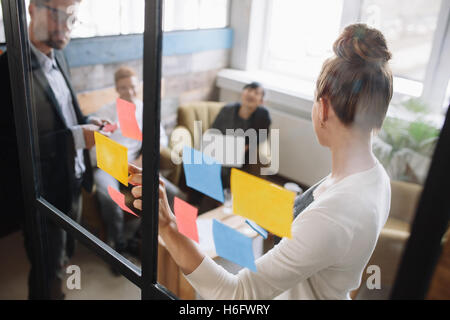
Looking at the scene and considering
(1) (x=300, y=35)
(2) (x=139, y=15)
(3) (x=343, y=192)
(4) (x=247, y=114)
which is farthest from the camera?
(4) (x=247, y=114)

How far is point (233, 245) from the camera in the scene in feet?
2.13

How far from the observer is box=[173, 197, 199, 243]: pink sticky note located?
726 millimetres

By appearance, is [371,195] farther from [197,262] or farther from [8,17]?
[8,17]

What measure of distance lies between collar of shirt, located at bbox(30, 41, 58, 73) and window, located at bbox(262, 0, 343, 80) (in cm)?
71

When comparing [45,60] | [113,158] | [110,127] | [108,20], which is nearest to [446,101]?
[113,158]

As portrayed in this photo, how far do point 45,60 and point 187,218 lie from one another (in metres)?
0.76

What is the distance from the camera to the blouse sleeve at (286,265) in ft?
1.81

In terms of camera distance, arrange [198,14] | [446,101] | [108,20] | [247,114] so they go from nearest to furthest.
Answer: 1. [446,101]
2. [247,114]
3. [198,14]
4. [108,20]

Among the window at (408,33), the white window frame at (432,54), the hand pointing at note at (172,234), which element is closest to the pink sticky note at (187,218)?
the hand pointing at note at (172,234)

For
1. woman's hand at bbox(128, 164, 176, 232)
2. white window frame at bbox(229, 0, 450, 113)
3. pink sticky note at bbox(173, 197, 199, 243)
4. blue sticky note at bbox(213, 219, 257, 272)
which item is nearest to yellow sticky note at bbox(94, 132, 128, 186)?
woman's hand at bbox(128, 164, 176, 232)

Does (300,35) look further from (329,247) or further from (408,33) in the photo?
(329,247)

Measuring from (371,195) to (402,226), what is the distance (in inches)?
2.4

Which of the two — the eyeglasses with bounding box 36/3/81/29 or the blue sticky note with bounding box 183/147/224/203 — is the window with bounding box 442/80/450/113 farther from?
the eyeglasses with bounding box 36/3/81/29

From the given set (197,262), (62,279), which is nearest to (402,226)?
(197,262)
